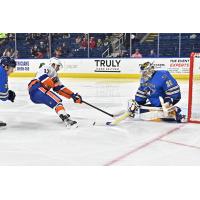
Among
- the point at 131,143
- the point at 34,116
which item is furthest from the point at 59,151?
the point at 34,116

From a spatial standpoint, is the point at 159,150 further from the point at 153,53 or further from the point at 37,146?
the point at 153,53

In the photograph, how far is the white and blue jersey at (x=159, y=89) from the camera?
3182 millimetres

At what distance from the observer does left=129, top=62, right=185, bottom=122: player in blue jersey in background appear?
316 cm

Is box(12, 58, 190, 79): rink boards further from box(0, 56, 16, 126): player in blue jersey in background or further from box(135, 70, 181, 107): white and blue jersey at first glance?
box(0, 56, 16, 126): player in blue jersey in background

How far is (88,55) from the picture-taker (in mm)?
8594

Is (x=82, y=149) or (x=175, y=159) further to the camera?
(x=82, y=149)

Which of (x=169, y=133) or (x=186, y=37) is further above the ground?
(x=186, y=37)

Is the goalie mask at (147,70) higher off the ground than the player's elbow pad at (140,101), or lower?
higher

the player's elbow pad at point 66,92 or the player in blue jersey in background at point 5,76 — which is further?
the player's elbow pad at point 66,92

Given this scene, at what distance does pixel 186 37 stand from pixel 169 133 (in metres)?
5.61

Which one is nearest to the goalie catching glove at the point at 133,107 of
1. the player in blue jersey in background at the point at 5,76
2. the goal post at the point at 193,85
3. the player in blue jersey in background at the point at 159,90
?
the player in blue jersey in background at the point at 159,90

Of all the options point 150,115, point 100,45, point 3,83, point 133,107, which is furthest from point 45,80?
point 100,45

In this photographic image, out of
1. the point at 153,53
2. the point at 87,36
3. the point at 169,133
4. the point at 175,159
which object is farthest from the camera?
the point at 87,36

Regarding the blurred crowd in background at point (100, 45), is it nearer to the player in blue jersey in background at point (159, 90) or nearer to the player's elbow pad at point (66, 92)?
the player in blue jersey in background at point (159, 90)
